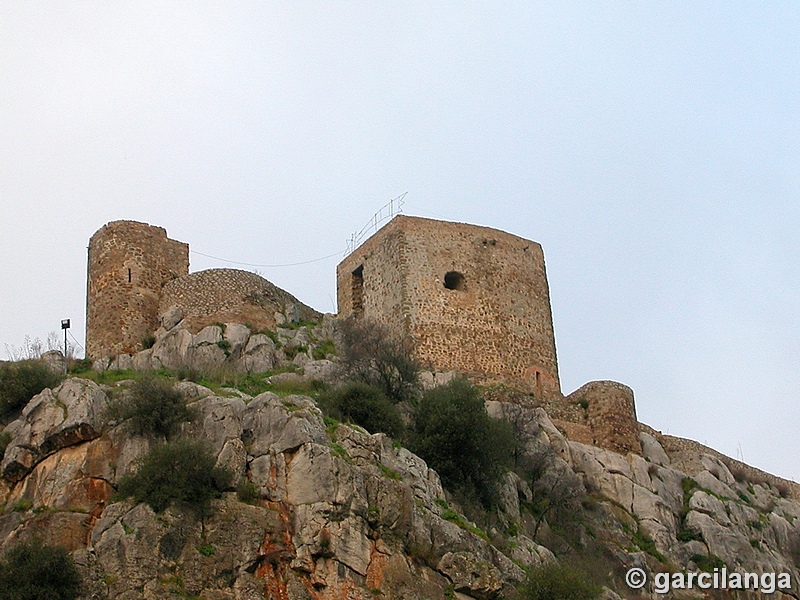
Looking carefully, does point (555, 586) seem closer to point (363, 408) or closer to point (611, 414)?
point (363, 408)

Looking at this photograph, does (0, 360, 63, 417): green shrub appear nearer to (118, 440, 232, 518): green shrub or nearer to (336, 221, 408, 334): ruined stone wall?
(118, 440, 232, 518): green shrub

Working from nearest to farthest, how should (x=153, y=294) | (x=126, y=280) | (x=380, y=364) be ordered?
1. (x=380, y=364)
2. (x=126, y=280)
3. (x=153, y=294)

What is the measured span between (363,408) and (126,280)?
1143cm

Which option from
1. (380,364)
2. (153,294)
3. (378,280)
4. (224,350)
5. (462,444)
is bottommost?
(462,444)

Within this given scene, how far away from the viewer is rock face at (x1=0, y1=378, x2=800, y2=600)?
2341 centimetres

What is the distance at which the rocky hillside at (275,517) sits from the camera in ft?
77.0

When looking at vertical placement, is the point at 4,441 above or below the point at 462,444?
above

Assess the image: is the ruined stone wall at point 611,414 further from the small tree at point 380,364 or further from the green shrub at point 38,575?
the green shrub at point 38,575

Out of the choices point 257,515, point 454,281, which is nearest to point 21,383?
point 257,515

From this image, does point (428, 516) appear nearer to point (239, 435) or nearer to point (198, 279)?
point (239, 435)

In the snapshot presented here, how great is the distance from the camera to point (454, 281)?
38.8m

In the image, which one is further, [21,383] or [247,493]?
[21,383]

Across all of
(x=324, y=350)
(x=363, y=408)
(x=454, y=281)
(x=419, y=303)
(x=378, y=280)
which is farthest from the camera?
(x=378, y=280)

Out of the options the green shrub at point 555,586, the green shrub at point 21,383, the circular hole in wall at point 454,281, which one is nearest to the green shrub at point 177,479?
the green shrub at point 21,383
